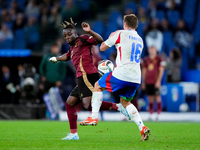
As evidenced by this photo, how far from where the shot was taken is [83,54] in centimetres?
622

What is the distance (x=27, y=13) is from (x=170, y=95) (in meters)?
8.57

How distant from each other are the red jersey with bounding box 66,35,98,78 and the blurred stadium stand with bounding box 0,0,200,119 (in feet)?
27.5

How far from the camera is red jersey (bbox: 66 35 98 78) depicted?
6180mm

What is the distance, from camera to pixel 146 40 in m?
15.4

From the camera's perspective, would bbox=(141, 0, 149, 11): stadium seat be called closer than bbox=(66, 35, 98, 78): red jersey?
No

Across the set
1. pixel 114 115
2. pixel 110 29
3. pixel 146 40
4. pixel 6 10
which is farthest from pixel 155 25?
pixel 6 10

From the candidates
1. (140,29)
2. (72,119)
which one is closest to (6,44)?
(140,29)

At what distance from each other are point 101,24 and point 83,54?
10839 millimetres

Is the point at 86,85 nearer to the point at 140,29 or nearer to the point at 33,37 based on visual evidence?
the point at 140,29

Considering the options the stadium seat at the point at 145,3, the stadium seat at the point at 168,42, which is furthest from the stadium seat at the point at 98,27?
the stadium seat at the point at 168,42

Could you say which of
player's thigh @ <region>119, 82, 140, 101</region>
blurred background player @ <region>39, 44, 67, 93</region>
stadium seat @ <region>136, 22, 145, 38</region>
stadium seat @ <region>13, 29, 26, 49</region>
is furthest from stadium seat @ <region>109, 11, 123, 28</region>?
player's thigh @ <region>119, 82, 140, 101</region>

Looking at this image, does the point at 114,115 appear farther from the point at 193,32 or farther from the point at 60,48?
the point at 193,32

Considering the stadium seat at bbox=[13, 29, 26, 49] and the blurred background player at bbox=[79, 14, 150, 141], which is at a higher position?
the stadium seat at bbox=[13, 29, 26, 49]

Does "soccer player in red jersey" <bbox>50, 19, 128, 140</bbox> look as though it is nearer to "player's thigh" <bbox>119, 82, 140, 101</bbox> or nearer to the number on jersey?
"player's thigh" <bbox>119, 82, 140, 101</bbox>
